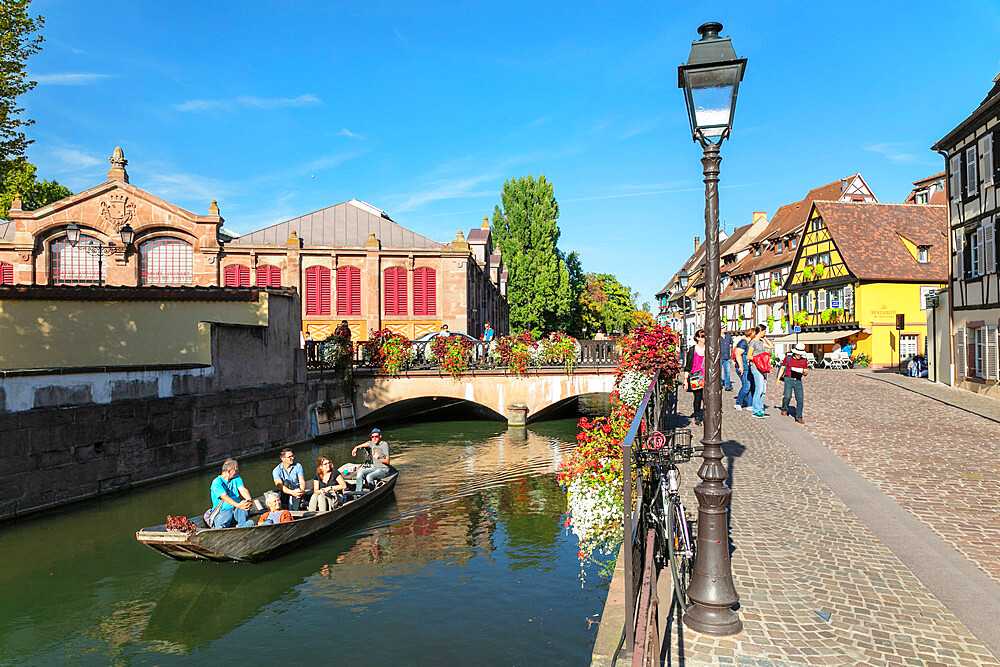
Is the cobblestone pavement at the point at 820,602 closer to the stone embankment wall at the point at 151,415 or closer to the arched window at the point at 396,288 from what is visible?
the stone embankment wall at the point at 151,415

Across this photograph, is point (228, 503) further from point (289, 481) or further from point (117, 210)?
point (117, 210)

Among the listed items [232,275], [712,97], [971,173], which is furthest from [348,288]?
[712,97]

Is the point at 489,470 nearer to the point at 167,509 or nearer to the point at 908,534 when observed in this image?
the point at 167,509

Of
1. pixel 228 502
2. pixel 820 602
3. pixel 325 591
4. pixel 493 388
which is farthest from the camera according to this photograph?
pixel 493 388

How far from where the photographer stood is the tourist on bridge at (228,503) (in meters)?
11.6

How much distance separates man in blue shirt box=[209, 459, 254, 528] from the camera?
1158 cm

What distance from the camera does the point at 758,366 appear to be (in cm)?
1606

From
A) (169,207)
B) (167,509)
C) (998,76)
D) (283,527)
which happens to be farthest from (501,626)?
(169,207)

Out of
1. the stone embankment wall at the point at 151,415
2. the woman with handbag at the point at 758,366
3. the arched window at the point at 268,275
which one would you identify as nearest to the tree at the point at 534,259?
the arched window at the point at 268,275

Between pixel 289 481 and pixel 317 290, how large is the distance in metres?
25.0

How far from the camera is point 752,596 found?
6.22m

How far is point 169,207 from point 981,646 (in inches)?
1464

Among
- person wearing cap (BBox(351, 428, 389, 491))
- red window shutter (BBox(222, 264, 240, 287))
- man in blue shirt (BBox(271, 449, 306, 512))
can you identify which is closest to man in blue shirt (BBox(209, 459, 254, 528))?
man in blue shirt (BBox(271, 449, 306, 512))

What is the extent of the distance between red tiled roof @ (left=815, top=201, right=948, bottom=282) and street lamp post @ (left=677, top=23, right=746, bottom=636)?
123ft
